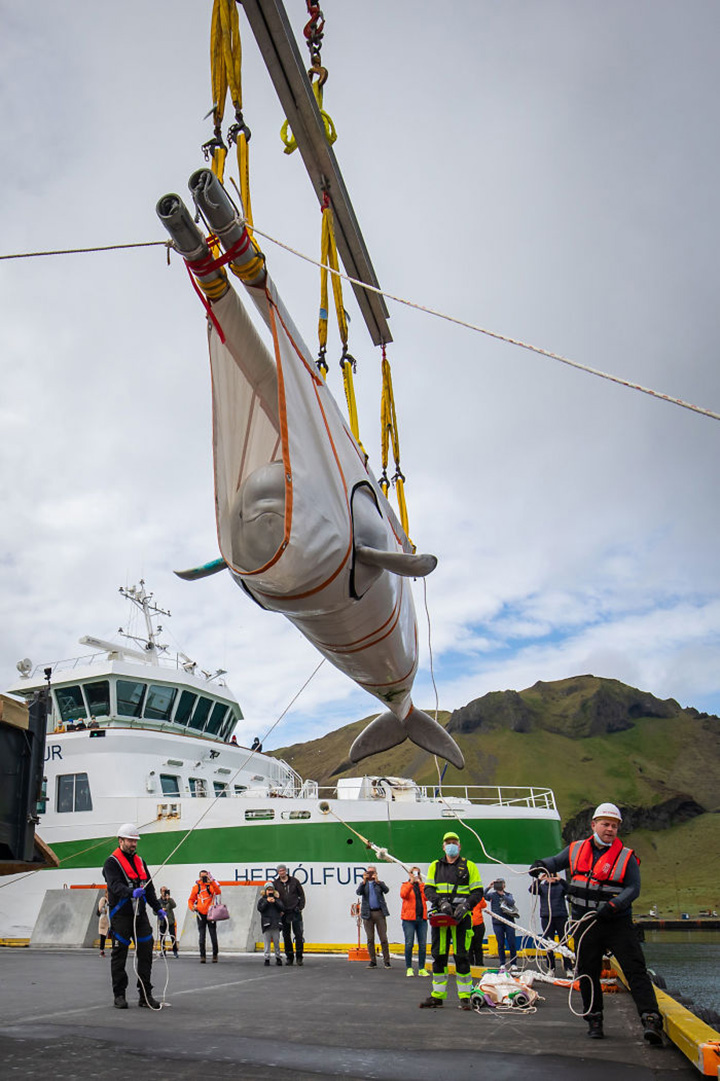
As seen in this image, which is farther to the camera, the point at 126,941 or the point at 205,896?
the point at 205,896

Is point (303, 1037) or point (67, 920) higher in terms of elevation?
point (303, 1037)

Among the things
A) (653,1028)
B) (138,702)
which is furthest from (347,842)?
(653,1028)

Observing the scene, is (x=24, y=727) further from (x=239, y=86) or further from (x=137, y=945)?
(x=239, y=86)

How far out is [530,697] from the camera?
131 metres

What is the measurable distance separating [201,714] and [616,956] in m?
15.5

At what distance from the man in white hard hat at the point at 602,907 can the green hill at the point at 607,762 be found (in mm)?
76565

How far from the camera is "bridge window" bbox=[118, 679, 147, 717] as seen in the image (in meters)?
17.8

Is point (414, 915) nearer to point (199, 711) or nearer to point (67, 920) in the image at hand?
point (67, 920)

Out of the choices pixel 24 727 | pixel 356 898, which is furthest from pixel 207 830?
pixel 24 727

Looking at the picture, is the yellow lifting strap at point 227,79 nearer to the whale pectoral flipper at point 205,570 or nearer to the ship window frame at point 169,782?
the whale pectoral flipper at point 205,570

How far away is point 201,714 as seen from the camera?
764 inches

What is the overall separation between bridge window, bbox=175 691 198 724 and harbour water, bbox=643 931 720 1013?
39.7ft

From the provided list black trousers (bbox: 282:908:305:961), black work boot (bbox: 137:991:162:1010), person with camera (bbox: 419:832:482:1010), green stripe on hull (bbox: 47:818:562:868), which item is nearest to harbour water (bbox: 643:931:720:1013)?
green stripe on hull (bbox: 47:818:562:868)

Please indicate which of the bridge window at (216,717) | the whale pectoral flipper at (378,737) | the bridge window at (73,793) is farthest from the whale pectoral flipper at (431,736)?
the bridge window at (216,717)
